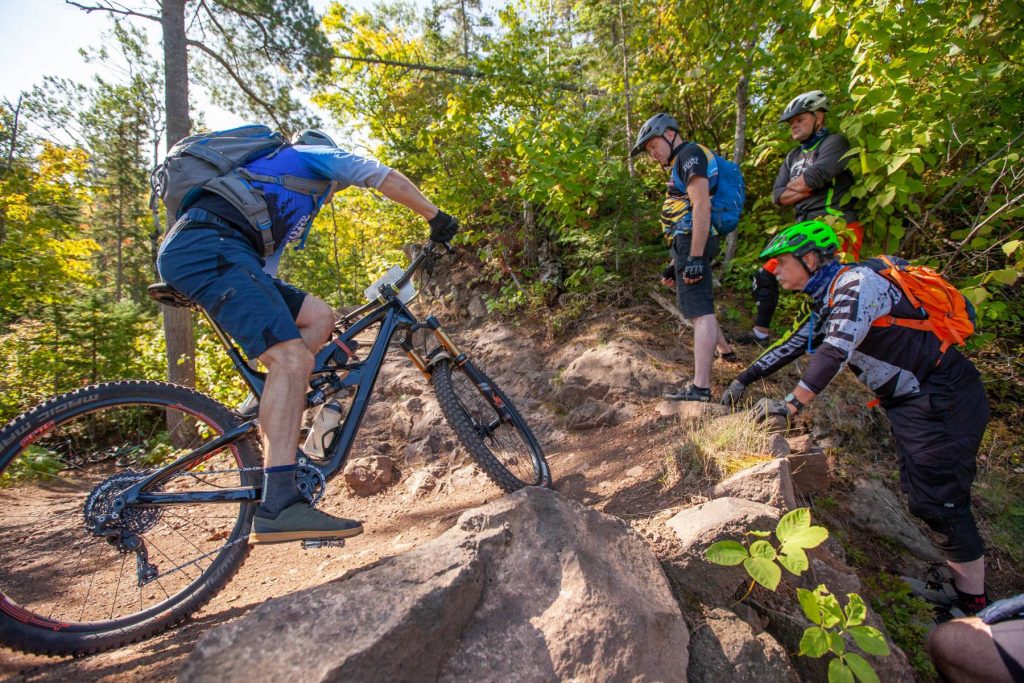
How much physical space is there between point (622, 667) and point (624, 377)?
3.08m

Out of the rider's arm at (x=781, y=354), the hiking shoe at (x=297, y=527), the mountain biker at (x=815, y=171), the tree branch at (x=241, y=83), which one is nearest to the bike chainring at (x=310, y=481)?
the hiking shoe at (x=297, y=527)

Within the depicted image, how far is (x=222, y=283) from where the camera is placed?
2.03 metres

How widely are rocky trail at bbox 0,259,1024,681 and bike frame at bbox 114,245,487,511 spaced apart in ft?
1.97

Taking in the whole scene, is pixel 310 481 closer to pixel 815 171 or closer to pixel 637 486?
pixel 637 486

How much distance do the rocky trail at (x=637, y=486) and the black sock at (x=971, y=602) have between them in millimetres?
326

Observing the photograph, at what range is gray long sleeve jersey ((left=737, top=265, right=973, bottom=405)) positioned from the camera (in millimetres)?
2295

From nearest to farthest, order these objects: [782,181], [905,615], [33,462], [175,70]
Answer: [33,462], [905,615], [782,181], [175,70]

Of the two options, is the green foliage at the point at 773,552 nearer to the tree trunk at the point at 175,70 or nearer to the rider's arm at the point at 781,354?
the rider's arm at the point at 781,354

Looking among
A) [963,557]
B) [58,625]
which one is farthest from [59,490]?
[963,557]

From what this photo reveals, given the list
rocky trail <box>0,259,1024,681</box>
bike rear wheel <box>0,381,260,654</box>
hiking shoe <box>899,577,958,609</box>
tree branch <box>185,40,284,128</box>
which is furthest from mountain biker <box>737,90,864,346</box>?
tree branch <box>185,40,284,128</box>

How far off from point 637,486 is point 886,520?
1693 millimetres

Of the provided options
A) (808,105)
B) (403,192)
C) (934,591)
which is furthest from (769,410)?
(808,105)

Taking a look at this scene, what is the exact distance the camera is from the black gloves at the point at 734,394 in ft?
10.9

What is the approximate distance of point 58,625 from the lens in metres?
1.96
